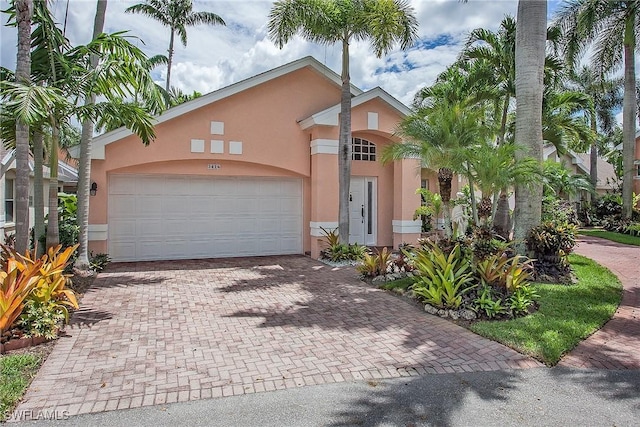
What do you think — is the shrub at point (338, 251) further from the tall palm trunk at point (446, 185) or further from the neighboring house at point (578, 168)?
the neighboring house at point (578, 168)

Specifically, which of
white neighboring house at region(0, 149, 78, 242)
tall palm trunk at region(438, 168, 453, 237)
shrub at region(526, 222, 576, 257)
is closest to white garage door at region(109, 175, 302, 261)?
white neighboring house at region(0, 149, 78, 242)

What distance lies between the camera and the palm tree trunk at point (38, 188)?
8125 mm

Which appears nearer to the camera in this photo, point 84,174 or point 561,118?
point 84,174

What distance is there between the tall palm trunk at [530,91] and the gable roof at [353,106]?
14.8 feet

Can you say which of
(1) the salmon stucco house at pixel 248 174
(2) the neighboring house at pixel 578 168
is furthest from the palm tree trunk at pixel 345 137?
(2) the neighboring house at pixel 578 168

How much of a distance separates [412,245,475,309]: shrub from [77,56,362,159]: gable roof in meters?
7.19

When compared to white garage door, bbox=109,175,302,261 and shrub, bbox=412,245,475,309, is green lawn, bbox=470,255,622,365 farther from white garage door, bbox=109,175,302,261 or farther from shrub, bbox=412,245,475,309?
white garage door, bbox=109,175,302,261

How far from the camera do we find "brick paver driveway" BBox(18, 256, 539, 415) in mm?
4297

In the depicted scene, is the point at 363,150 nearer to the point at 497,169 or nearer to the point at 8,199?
the point at 497,169

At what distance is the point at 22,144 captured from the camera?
6.45 metres

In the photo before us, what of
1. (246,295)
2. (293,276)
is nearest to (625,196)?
(293,276)

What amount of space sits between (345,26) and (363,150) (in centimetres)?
430

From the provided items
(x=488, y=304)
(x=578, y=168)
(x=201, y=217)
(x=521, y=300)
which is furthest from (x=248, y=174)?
(x=578, y=168)

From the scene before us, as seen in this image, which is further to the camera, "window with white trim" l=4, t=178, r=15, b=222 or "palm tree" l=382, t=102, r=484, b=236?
"window with white trim" l=4, t=178, r=15, b=222
